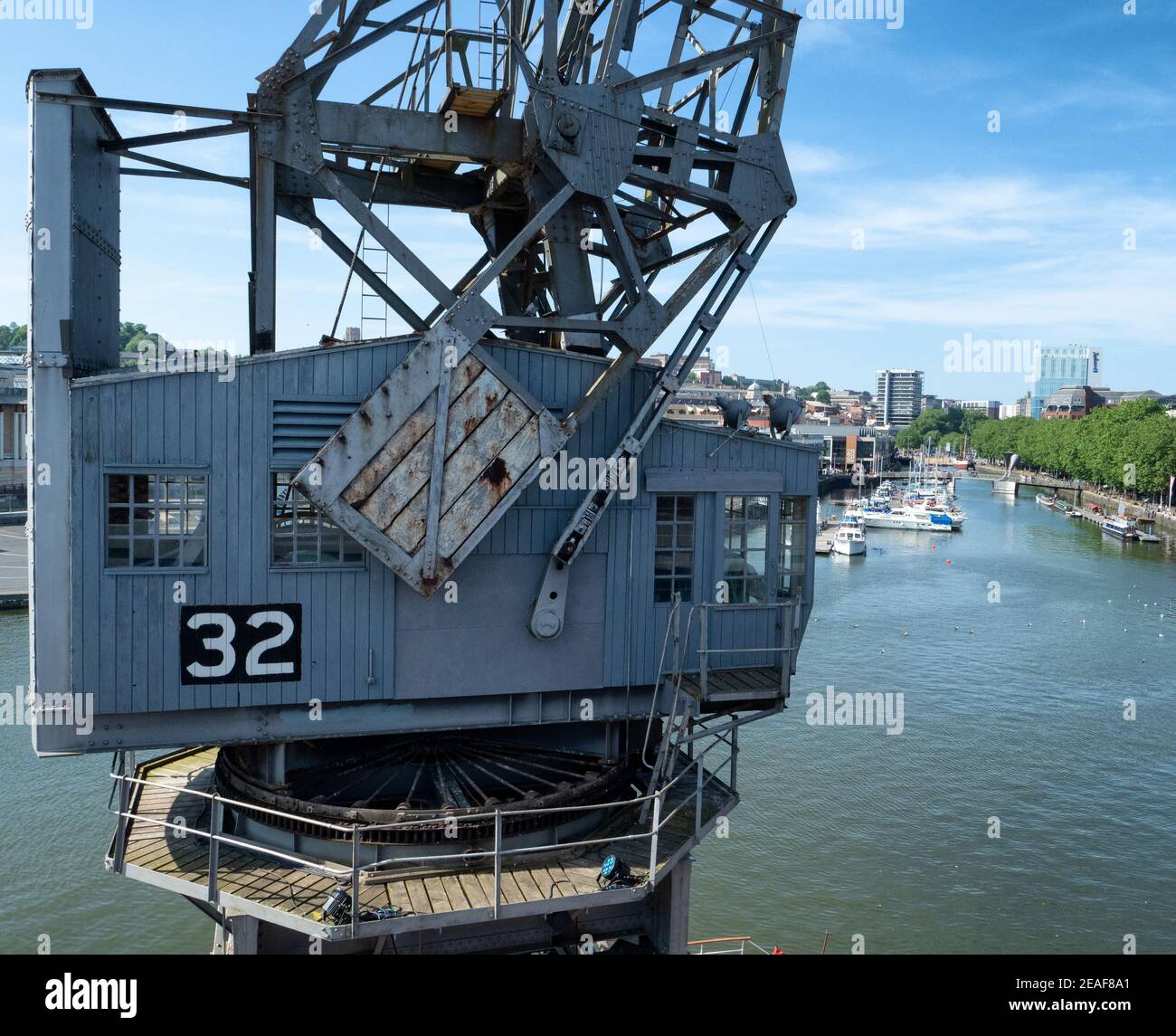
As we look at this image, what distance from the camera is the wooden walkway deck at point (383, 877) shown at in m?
11.9

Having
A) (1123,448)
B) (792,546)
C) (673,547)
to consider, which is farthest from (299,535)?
(1123,448)

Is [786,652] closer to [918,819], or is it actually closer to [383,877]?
[383,877]

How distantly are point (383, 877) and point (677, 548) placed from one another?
6388mm

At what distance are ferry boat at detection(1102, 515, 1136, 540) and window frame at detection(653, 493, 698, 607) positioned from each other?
103 meters

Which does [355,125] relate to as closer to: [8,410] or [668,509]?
[668,509]

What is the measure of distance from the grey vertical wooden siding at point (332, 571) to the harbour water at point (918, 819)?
14263 millimetres

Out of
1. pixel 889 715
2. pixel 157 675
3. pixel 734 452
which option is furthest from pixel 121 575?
pixel 889 715

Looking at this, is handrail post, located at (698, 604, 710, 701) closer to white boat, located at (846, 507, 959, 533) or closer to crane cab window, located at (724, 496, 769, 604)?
crane cab window, located at (724, 496, 769, 604)

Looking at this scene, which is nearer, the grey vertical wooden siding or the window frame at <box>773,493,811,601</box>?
the grey vertical wooden siding

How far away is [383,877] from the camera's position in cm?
1269

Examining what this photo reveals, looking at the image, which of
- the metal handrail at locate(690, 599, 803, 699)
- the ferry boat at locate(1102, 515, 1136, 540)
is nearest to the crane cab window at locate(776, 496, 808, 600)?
the metal handrail at locate(690, 599, 803, 699)

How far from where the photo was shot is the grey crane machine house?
1255 centimetres

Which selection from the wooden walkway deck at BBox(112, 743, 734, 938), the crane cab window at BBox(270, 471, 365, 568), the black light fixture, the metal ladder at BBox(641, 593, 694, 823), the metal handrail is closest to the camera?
the black light fixture

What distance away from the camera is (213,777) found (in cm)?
1541
